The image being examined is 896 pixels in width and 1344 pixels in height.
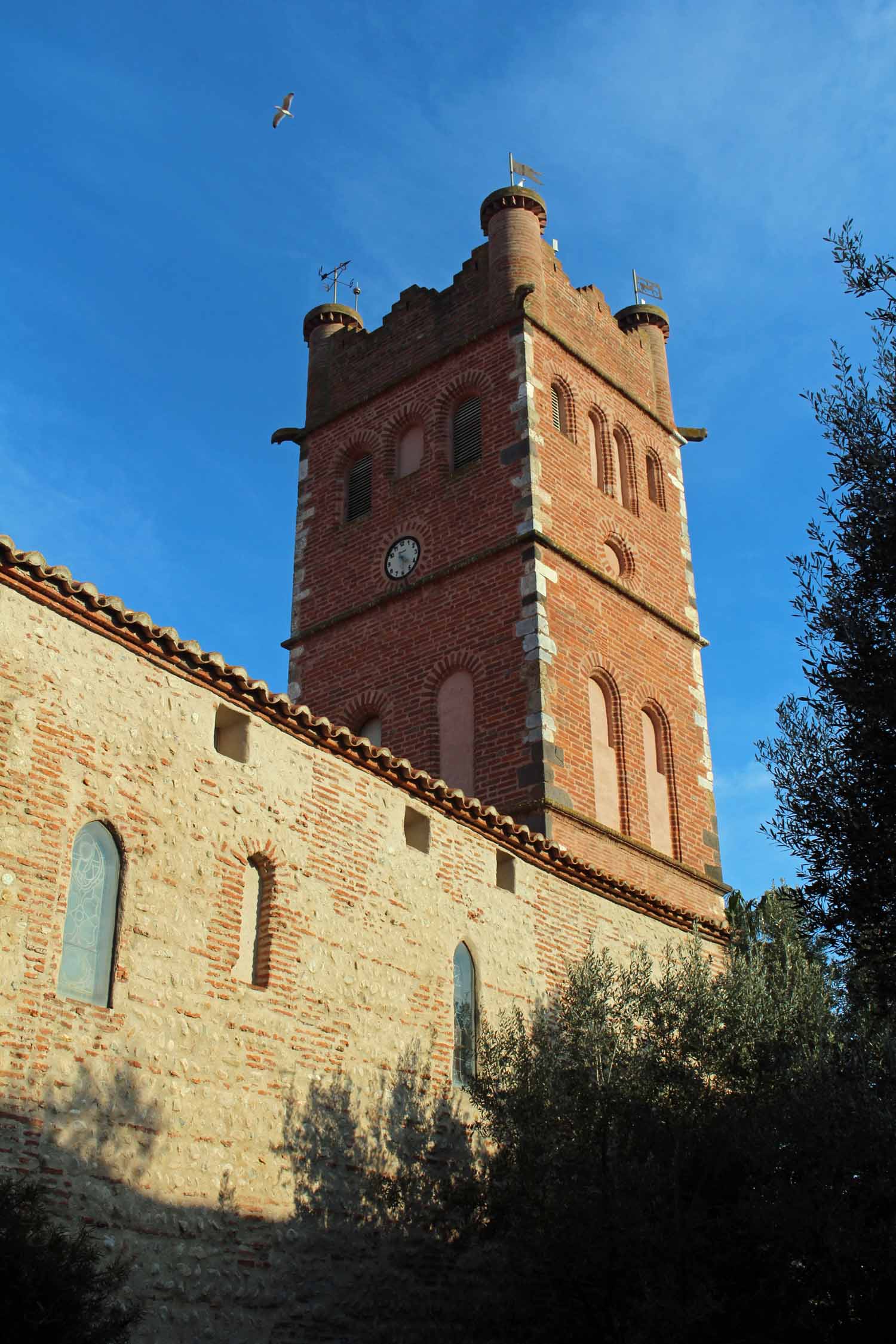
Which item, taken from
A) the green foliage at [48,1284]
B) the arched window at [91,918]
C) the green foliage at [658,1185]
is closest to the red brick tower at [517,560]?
the green foliage at [658,1185]

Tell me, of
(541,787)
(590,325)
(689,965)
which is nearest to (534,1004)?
(689,965)

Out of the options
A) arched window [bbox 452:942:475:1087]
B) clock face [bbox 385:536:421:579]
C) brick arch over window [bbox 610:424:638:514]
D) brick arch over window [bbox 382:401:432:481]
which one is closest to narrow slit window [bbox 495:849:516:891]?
arched window [bbox 452:942:475:1087]

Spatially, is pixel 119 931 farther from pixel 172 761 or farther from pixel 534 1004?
pixel 534 1004

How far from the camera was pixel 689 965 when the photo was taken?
12.9 meters

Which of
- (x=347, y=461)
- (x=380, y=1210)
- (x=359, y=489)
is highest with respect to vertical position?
(x=347, y=461)

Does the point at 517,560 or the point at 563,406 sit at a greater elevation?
the point at 563,406

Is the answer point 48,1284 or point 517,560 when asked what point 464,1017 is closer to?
point 48,1284

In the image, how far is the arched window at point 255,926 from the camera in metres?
10.7

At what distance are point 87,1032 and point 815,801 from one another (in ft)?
17.5

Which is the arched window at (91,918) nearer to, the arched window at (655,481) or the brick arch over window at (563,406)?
the brick arch over window at (563,406)

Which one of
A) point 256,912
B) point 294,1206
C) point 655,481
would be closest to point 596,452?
point 655,481

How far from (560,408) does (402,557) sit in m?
3.43

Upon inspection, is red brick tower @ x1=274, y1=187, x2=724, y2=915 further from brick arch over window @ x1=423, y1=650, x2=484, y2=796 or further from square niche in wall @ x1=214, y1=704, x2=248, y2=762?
square niche in wall @ x1=214, y1=704, x2=248, y2=762

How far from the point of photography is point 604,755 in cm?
1830
